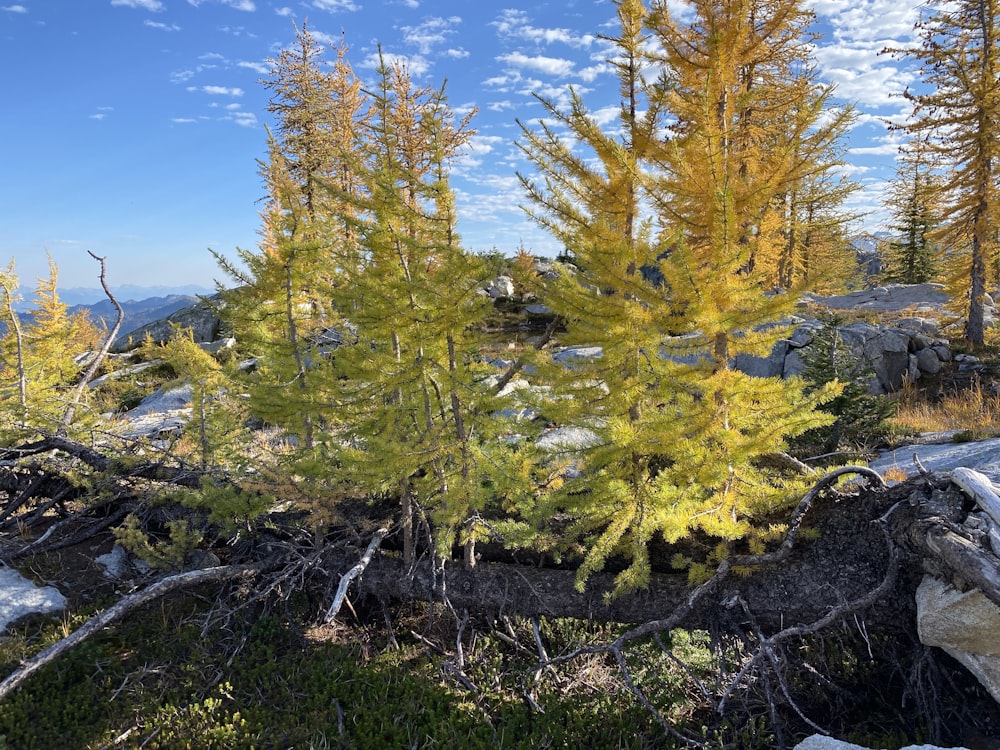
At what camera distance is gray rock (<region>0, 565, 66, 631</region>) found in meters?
5.56

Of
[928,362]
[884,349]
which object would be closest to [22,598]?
[884,349]

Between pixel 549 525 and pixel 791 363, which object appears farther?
pixel 791 363

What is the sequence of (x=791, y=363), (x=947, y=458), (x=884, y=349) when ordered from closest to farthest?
(x=947, y=458)
(x=791, y=363)
(x=884, y=349)

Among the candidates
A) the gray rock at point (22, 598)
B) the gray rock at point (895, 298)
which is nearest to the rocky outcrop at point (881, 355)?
the gray rock at point (895, 298)

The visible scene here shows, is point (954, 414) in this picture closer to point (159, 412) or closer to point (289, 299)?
point (289, 299)

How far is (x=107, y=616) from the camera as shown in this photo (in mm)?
4512

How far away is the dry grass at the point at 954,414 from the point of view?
8.81 m

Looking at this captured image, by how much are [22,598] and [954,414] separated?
16642 mm

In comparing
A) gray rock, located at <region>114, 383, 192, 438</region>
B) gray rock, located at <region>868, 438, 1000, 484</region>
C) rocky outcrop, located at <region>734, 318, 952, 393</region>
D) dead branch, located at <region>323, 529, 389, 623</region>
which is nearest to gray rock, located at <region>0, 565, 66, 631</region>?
dead branch, located at <region>323, 529, 389, 623</region>

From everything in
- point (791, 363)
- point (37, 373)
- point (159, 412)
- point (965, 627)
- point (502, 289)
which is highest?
point (502, 289)

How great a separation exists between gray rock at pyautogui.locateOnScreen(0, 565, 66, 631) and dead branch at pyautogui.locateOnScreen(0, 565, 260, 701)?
3.86 feet

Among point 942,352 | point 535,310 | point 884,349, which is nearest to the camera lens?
point 884,349

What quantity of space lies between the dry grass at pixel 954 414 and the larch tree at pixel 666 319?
228 inches

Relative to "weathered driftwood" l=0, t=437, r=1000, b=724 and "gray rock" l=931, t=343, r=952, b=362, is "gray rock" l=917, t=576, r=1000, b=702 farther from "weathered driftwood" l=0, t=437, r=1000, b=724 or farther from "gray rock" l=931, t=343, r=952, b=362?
"gray rock" l=931, t=343, r=952, b=362
